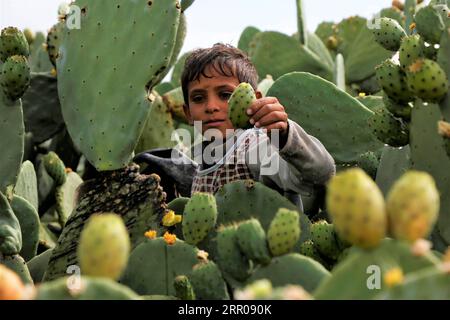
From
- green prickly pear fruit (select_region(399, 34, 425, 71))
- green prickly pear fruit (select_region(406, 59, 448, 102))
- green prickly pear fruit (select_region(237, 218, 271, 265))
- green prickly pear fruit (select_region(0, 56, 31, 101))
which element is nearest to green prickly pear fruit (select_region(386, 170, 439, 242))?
green prickly pear fruit (select_region(237, 218, 271, 265))

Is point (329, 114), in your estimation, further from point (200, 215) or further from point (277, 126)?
point (200, 215)

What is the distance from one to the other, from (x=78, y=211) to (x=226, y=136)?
1.69 ft

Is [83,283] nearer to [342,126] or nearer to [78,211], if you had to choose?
[78,211]

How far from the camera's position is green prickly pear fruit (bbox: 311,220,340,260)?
214 cm

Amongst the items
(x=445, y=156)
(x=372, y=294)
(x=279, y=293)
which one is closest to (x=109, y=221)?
(x=279, y=293)

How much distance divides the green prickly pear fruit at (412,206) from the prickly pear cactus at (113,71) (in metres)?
1.45

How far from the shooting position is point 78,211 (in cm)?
256

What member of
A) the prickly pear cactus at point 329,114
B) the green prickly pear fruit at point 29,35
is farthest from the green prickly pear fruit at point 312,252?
the green prickly pear fruit at point 29,35

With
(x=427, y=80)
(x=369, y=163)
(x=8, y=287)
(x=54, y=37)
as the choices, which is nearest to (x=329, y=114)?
(x=369, y=163)

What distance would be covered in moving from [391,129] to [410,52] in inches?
9.3

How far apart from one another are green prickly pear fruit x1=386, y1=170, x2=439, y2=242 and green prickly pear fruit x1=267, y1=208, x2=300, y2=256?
49 cm

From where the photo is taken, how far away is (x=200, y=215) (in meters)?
2.05

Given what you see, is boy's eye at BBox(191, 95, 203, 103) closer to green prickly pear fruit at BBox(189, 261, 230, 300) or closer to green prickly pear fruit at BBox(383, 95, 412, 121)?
green prickly pear fruit at BBox(383, 95, 412, 121)
